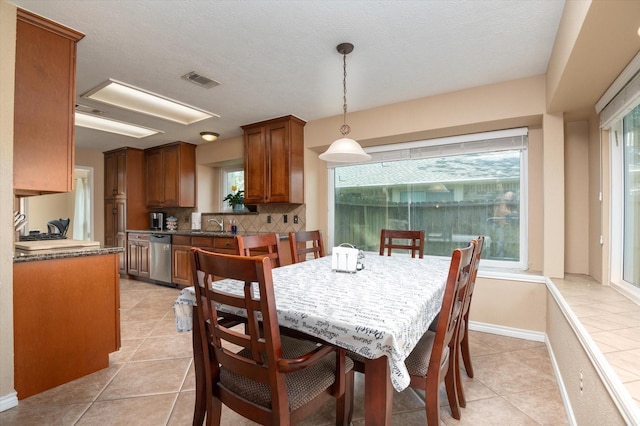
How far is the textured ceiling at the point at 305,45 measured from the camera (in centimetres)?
178

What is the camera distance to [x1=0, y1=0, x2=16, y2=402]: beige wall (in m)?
1.64

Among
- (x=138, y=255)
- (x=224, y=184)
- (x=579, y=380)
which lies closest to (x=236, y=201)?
(x=224, y=184)

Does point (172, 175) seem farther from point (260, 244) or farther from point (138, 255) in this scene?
point (260, 244)

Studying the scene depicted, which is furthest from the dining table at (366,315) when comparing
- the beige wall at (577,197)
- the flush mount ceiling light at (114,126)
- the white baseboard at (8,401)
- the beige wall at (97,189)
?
the beige wall at (97,189)

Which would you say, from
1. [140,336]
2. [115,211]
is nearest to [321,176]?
[140,336]

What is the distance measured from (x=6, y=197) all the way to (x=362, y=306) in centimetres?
200

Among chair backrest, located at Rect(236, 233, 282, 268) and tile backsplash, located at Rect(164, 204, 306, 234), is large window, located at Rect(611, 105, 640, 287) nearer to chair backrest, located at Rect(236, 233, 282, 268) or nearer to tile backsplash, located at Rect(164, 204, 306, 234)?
chair backrest, located at Rect(236, 233, 282, 268)

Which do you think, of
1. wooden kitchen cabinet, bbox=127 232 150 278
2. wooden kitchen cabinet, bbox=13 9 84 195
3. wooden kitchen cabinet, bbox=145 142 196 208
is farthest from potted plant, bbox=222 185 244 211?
wooden kitchen cabinet, bbox=13 9 84 195

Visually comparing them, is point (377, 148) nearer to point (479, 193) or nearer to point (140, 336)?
point (479, 193)

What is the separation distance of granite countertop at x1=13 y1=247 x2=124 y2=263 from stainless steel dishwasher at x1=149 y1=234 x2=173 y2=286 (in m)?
2.54

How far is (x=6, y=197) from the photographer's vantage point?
65.7 inches

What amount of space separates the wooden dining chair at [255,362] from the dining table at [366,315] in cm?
12

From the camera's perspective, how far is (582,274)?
106 inches

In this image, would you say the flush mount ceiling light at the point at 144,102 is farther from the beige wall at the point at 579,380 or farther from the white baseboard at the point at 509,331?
the beige wall at the point at 579,380
